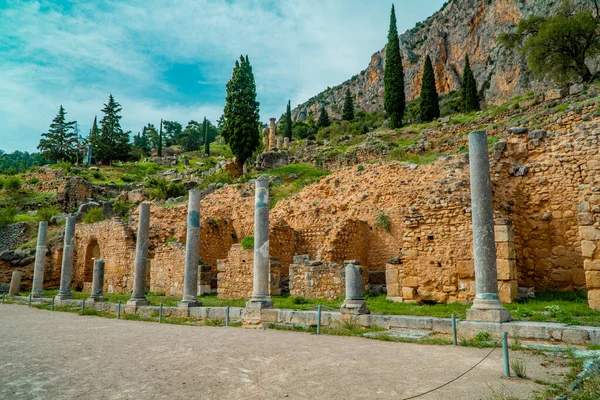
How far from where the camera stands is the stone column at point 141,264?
1699 cm

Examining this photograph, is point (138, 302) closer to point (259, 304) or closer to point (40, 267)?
point (259, 304)

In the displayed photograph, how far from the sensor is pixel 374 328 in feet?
34.6

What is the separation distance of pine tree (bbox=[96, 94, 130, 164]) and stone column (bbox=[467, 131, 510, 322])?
6863 cm

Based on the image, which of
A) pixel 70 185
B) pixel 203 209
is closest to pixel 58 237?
pixel 203 209

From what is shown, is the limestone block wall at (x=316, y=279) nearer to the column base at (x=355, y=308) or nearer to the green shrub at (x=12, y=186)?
the column base at (x=355, y=308)

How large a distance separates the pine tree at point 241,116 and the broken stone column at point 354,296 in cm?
3076

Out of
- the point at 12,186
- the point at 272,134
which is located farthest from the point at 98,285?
the point at 272,134

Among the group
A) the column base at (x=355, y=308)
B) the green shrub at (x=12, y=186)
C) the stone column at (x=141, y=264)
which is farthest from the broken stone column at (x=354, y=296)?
the green shrub at (x=12, y=186)

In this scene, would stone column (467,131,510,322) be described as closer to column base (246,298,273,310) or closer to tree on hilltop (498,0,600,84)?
column base (246,298,273,310)

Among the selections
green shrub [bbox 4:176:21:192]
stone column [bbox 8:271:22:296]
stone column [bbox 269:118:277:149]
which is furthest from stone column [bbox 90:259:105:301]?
stone column [bbox 269:118:277:149]

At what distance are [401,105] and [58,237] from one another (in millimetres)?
38918

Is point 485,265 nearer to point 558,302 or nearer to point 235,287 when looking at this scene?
point 558,302

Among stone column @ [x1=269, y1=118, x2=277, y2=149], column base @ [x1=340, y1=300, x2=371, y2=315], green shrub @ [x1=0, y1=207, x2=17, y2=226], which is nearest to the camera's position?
column base @ [x1=340, y1=300, x2=371, y2=315]

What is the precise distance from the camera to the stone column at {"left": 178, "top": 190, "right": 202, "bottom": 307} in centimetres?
1527
